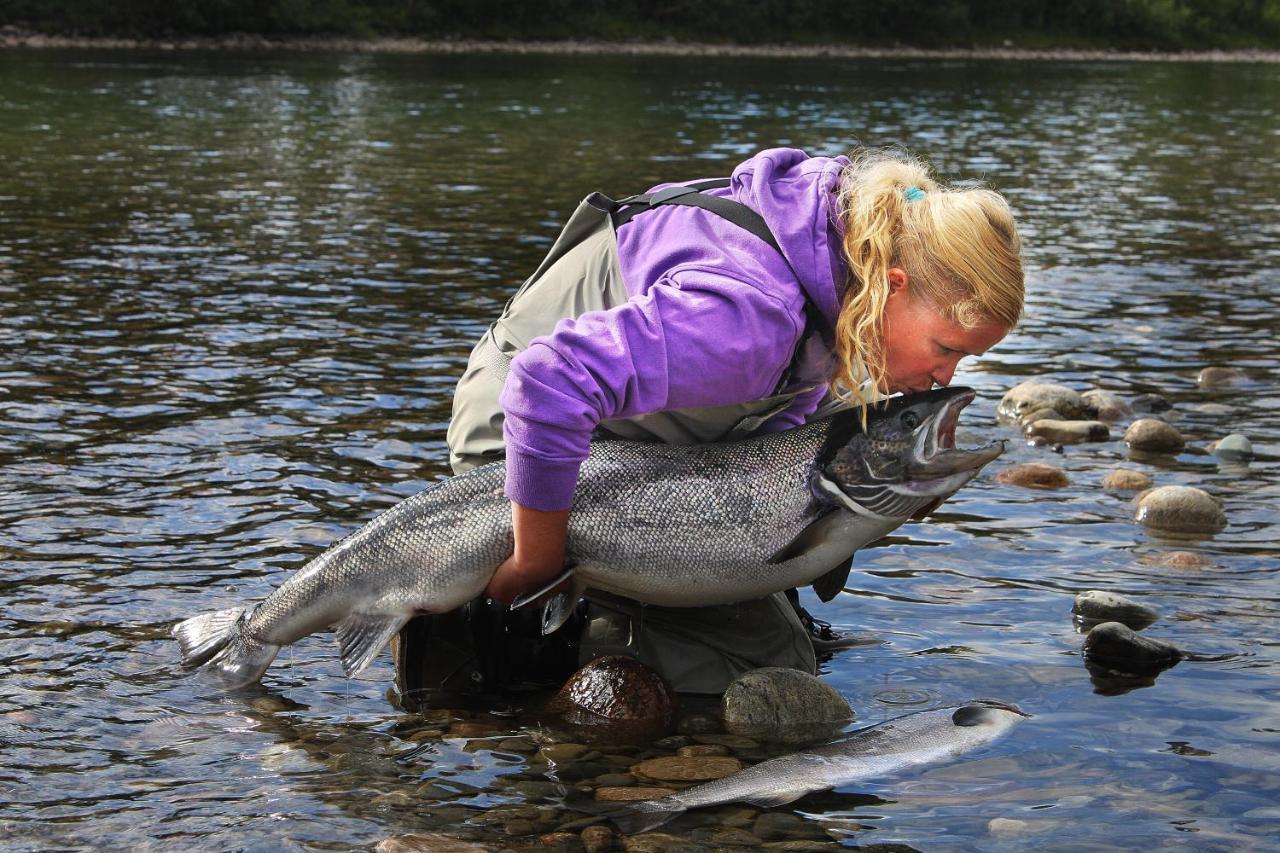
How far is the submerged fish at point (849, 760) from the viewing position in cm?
456

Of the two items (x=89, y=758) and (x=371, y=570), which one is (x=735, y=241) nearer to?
(x=371, y=570)

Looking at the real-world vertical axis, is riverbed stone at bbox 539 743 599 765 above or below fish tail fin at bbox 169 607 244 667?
below

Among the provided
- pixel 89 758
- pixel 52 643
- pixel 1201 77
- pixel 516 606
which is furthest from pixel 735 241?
pixel 1201 77

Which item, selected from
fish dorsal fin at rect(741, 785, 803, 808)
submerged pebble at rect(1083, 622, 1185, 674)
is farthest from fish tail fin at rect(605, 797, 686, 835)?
submerged pebble at rect(1083, 622, 1185, 674)

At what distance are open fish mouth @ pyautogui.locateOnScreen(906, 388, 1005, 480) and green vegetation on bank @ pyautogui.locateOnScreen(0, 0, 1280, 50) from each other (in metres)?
63.0

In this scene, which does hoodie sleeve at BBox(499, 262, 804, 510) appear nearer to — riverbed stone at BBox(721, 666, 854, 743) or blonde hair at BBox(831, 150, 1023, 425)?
blonde hair at BBox(831, 150, 1023, 425)

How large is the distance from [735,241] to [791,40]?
286ft

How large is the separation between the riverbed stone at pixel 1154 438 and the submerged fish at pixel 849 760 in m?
3.90

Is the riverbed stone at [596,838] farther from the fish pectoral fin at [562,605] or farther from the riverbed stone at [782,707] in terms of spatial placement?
the riverbed stone at [782,707]

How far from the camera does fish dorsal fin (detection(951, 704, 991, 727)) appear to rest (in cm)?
514

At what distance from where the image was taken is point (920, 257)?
14.3ft

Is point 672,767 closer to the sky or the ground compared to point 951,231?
closer to the ground

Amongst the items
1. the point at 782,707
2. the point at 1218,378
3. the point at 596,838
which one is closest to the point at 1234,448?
the point at 1218,378

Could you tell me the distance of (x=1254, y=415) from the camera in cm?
957
